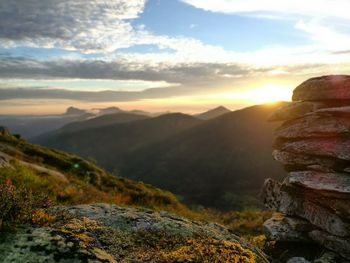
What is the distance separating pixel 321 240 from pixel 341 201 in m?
1.84

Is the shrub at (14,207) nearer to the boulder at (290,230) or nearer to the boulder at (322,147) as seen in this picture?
the boulder at (290,230)

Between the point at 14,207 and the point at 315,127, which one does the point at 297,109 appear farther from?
the point at 14,207

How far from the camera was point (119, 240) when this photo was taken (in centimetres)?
850

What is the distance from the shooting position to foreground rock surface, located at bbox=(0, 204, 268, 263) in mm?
6754

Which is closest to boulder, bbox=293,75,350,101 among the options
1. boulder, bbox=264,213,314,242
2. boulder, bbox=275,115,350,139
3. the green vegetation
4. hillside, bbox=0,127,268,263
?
boulder, bbox=275,115,350,139

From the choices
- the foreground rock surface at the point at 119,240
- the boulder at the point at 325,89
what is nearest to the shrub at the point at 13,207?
the foreground rock surface at the point at 119,240

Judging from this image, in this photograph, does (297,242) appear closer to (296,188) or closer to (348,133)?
(296,188)

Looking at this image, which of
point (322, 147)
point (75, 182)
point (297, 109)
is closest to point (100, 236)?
point (322, 147)

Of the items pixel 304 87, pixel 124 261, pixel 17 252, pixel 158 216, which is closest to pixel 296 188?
pixel 304 87

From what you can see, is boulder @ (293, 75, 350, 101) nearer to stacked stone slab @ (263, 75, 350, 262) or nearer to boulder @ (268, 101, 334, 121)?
stacked stone slab @ (263, 75, 350, 262)

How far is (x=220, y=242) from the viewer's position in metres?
9.30

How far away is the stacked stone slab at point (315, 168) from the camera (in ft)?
48.7

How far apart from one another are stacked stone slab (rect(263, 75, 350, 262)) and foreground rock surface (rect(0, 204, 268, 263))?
585 cm

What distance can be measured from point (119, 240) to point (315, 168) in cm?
1147
